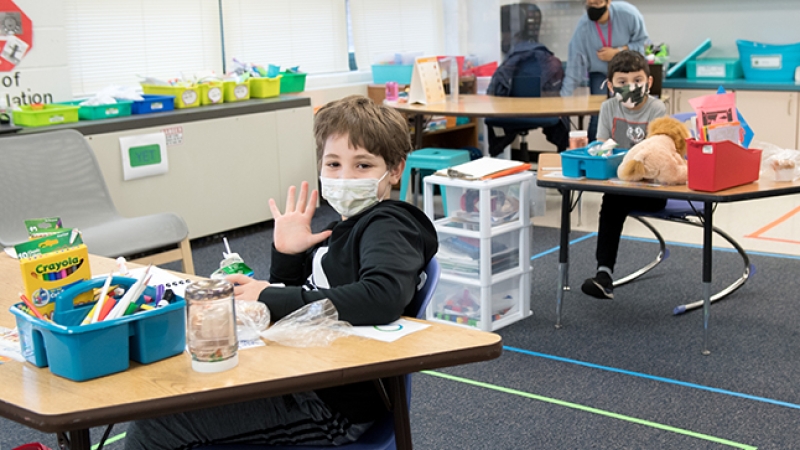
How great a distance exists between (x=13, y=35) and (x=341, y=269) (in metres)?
3.37

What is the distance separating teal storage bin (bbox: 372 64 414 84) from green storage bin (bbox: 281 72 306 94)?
41.0 inches

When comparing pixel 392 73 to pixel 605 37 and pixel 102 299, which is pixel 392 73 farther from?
pixel 102 299

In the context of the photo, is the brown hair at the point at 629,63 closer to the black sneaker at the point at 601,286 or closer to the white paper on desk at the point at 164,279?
the black sneaker at the point at 601,286

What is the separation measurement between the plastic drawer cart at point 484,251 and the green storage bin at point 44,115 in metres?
1.97

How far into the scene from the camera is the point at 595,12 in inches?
237

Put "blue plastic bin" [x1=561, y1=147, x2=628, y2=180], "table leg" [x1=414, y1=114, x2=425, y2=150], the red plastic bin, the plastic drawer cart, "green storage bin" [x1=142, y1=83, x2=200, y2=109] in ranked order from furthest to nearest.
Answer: "table leg" [x1=414, y1=114, x2=425, y2=150]
"green storage bin" [x1=142, y1=83, x2=200, y2=109]
the plastic drawer cart
"blue plastic bin" [x1=561, y1=147, x2=628, y2=180]
the red plastic bin

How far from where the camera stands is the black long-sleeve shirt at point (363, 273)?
1534 millimetres

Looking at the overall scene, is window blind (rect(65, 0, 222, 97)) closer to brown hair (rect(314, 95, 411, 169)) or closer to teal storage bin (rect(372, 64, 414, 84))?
teal storage bin (rect(372, 64, 414, 84))

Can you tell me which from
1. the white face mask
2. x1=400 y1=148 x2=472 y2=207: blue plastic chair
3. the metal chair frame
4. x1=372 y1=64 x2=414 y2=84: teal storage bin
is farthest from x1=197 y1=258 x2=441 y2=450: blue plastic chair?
x1=372 y1=64 x2=414 y2=84: teal storage bin

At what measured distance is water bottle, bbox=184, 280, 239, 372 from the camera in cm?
133

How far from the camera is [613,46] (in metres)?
6.04

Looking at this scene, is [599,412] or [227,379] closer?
[227,379]

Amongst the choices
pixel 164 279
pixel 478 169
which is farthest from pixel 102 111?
pixel 164 279

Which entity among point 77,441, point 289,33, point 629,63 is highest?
point 289,33
